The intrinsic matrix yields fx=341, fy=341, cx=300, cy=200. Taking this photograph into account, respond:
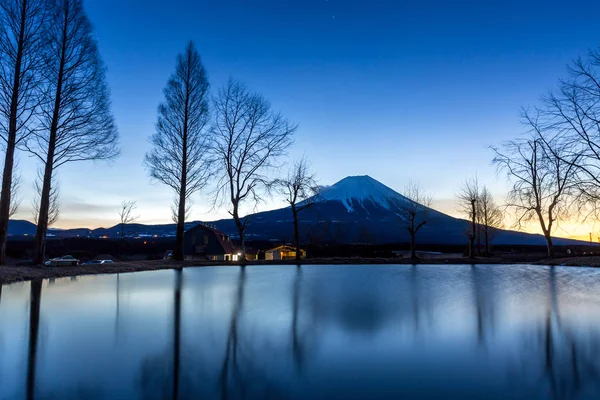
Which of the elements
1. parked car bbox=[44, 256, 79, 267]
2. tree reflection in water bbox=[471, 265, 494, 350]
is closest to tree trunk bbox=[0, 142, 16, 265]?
parked car bbox=[44, 256, 79, 267]

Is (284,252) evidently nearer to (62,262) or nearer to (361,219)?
(62,262)

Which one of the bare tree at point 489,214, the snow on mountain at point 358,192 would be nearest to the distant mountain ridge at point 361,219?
the snow on mountain at point 358,192

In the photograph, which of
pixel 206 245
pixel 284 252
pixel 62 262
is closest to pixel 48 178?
pixel 62 262

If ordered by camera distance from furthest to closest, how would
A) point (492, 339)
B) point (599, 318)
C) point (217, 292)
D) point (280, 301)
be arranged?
point (217, 292) < point (280, 301) < point (599, 318) < point (492, 339)

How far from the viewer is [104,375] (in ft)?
5.57

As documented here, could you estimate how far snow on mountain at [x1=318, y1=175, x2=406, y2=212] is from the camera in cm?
10450

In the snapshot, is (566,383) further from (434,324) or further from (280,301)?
(280,301)

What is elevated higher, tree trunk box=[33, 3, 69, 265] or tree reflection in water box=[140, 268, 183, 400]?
tree trunk box=[33, 3, 69, 265]

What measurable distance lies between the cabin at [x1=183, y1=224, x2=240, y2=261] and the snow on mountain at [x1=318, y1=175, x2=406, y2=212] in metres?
61.1

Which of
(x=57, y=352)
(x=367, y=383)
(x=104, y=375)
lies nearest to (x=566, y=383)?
(x=367, y=383)

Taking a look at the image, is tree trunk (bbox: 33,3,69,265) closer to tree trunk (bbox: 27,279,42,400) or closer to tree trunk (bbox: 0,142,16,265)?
tree trunk (bbox: 0,142,16,265)

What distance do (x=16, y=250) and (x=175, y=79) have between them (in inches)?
2065

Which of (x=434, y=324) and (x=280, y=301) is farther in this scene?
(x=280, y=301)

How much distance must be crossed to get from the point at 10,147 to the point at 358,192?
4290 inches
